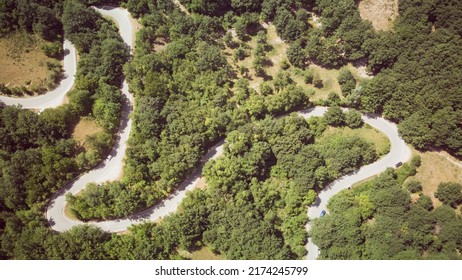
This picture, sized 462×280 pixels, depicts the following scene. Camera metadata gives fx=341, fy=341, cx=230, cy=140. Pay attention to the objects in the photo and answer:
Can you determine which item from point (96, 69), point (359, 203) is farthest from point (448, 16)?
point (96, 69)

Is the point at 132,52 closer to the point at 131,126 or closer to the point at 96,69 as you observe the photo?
the point at 96,69

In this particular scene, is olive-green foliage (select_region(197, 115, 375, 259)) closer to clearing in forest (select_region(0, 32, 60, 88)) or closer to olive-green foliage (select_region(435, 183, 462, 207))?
olive-green foliage (select_region(435, 183, 462, 207))

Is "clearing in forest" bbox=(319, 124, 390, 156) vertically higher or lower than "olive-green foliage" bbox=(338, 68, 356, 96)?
lower

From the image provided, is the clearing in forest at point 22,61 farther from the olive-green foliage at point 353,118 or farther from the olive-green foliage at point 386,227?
the olive-green foliage at point 386,227

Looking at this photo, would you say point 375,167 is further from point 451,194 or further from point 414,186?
point 451,194

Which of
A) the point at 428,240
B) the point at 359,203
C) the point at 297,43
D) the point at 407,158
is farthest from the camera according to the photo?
the point at 297,43

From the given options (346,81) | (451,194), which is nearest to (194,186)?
(346,81)

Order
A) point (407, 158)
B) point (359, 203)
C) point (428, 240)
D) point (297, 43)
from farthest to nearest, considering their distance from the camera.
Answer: point (297, 43)
point (407, 158)
point (359, 203)
point (428, 240)

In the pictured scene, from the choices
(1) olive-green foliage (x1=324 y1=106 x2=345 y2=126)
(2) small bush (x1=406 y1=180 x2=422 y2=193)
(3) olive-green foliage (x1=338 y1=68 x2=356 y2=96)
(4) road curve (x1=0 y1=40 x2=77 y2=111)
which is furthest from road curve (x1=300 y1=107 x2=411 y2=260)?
(4) road curve (x1=0 y1=40 x2=77 y2=111)
